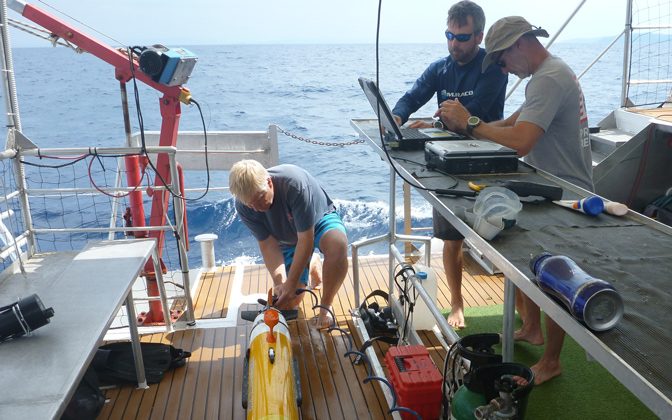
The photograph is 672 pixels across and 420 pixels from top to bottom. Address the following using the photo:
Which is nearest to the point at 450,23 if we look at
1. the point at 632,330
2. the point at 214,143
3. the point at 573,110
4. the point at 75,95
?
the point at 573,110

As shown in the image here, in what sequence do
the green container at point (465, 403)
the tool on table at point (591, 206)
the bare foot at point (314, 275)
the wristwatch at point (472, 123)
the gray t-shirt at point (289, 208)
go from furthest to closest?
the bare foot at point (314, 275), the gray t-shirt at point (289, 208), the wristwatch at point (472, 123), the green container at point (465, 403), the tool on table at point (591, 206)

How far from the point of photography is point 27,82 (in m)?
30.3

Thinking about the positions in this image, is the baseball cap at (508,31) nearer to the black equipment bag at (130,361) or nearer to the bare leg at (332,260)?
the bare leg at (332,260)

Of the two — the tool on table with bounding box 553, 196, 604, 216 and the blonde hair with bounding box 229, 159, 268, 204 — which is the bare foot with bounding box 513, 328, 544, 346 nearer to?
the tool on table with bounding box 553, 196, 604, 216

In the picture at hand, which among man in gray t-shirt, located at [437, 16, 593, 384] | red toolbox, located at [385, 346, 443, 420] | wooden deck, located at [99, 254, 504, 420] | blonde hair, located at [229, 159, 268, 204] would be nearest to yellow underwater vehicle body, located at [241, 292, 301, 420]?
wooden deck, located at [99, 254, 504, 420]

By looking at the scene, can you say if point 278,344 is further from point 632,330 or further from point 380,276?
point 380,276

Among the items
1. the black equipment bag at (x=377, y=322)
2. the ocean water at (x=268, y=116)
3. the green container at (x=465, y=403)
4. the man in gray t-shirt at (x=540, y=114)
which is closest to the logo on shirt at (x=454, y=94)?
the man in gray t-shirt at (x=540, y=114)

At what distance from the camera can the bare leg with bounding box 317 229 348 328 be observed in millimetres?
3227

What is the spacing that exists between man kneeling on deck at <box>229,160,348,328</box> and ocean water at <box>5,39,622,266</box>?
4.70 metres

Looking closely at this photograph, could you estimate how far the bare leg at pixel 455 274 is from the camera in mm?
3283

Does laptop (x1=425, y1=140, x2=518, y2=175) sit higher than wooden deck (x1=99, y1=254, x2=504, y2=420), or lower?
higher

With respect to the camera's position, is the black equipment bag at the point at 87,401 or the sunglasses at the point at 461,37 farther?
the sunglasses at the point at 461,37

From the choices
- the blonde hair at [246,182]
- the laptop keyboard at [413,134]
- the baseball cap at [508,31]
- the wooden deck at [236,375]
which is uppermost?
the baseball cap at [508,31]

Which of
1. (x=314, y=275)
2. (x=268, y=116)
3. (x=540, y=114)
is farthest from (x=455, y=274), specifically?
(x=268, y=116)
